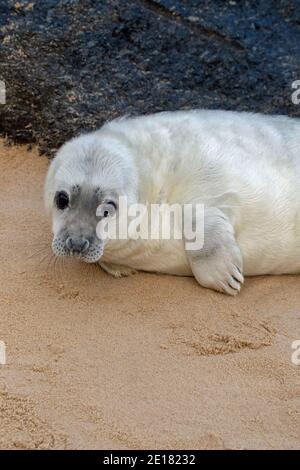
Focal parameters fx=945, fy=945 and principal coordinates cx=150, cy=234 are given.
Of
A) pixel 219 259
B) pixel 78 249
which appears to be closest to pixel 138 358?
pixel 78 249

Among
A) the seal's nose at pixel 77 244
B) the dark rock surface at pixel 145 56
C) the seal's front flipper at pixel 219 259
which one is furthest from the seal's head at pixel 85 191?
the dark rock surface at pixel 145 56

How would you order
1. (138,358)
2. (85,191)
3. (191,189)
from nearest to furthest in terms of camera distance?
(138,358) < (85,191) < (191,189)

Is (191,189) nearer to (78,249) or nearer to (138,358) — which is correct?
(78,249)

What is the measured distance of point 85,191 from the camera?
467cm

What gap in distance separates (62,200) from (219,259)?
859 mm

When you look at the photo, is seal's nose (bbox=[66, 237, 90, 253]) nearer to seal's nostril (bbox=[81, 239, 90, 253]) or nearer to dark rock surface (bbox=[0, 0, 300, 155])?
seal's nostril (bbox=[81, 239, 90, 253])

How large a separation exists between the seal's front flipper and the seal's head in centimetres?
46

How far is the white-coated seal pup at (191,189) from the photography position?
4.70 meters

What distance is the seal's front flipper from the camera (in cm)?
485

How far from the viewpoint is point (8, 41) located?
6.13m

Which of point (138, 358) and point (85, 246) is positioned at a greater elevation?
point (85, 246)

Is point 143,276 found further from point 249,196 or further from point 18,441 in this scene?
point 18,441

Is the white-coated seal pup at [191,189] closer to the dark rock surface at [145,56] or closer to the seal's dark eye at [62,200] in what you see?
the seal's dark eye at [62,200]
